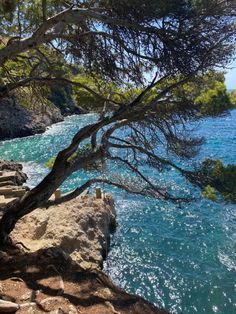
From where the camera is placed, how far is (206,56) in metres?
7.75

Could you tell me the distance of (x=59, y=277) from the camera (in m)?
8.12

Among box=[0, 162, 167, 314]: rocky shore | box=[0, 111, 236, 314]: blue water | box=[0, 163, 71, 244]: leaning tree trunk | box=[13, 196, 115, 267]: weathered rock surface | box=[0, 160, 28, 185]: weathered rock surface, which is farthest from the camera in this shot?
box=[0, 160, 28, 185]: weathered rock surface

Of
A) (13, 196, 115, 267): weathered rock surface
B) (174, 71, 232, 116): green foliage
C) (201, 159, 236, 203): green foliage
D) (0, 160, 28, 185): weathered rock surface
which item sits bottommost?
(0, 160, 28, 185): weathered rock surface

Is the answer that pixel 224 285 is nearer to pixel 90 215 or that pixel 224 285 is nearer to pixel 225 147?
pixel 90 215

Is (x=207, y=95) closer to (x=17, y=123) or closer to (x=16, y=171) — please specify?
(x=16, y=171)

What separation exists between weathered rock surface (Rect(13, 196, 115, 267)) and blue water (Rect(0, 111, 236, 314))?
0.85 metres

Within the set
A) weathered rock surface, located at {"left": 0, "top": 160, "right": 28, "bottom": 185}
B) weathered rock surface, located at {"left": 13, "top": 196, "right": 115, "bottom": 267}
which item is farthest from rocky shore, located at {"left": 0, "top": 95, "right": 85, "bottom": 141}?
weathered rock surface, located at {"left": 13, "top": 196, "right": 115, "bottom": 267}

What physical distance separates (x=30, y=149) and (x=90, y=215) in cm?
2746

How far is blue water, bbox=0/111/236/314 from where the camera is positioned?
11914 millimetres

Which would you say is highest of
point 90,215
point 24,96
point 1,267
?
point 24,96

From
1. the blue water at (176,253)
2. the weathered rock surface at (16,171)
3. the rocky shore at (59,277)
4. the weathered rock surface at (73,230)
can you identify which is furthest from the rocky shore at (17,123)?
the rocky shore at (59,277)

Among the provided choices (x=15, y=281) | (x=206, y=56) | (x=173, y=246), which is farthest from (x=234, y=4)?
(x=173, y=246)

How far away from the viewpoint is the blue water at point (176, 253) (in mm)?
11914

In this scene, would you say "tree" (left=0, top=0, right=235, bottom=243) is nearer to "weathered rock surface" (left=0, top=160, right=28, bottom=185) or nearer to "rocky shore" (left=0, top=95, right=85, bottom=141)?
"weathered rock surface" (left=0, top=160, right=28, bottom=185)
